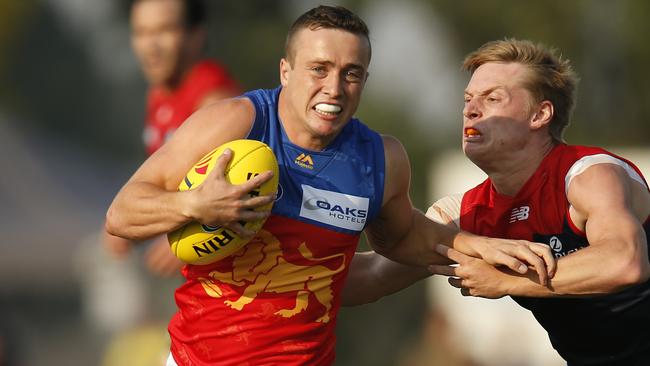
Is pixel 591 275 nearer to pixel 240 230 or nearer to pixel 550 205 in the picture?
pixel 550 205

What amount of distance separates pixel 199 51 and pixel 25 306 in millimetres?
18846

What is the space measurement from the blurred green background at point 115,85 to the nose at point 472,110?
15903mm

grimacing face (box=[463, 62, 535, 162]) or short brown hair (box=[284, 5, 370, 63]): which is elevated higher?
short brown hair (box=[284, 5, 370, 63])

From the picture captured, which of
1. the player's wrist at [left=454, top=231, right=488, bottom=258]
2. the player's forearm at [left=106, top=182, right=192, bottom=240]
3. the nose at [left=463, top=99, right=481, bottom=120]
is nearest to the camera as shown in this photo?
the player's forearm at [left=106, top=182, right=192, bottom=240]

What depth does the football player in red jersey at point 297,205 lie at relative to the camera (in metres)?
6.02

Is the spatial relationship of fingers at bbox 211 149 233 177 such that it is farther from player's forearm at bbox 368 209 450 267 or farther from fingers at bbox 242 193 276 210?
player's forearm at bbox 368 209 450 267

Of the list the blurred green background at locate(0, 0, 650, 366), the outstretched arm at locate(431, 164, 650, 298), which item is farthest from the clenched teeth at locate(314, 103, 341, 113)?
the blurred green background at locate(0, 0, 650, 366)

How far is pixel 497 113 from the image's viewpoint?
674 centimetres

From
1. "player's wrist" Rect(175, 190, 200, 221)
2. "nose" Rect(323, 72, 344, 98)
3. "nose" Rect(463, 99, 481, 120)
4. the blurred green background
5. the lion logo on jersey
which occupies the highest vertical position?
"nose" Rect(323, 72, 344, 98)

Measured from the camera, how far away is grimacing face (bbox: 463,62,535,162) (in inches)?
264

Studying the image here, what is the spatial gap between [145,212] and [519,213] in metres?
2.15

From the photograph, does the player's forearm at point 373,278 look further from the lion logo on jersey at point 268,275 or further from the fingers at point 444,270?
the lion logo on jersey at point 268,275

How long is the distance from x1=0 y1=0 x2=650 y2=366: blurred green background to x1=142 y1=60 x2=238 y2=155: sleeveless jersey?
534 inches

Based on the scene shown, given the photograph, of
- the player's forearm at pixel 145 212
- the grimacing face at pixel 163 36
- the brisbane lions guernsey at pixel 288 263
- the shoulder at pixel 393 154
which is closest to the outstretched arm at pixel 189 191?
the player's forearm at pixel 145 212
